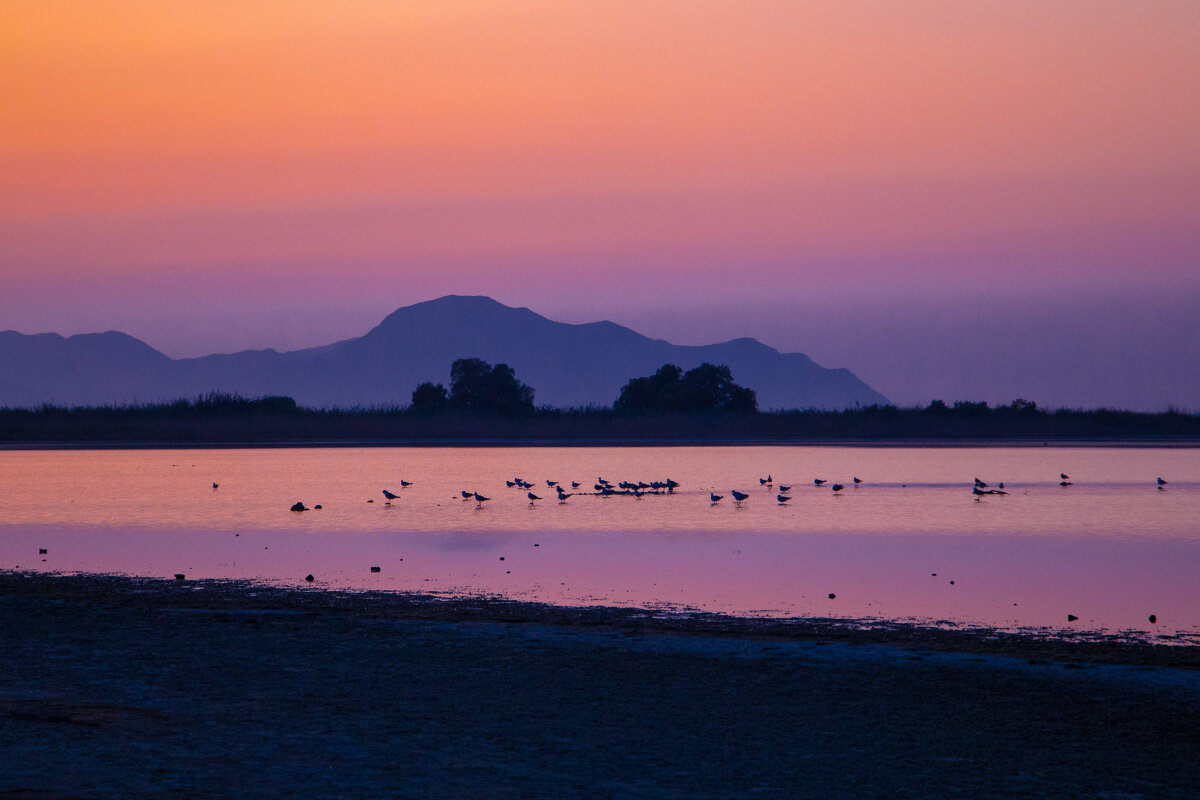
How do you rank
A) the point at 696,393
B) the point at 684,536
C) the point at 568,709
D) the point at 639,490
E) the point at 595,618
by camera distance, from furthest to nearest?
the point at 696,393 < the point at 639,490 < the point at 684,536 < the point at 595,618 < the point at 568,709

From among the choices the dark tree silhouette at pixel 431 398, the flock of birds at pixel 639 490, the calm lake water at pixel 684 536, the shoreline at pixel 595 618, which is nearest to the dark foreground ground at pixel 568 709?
the shoreline at pixel 595 618

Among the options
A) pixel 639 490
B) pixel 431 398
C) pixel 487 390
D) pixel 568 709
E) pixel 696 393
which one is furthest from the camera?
A: pixel 431 398

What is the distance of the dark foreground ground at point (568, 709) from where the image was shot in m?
6.72

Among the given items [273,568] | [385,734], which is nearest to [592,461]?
[273,568]

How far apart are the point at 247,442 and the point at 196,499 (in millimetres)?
29557

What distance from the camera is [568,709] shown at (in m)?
8.46

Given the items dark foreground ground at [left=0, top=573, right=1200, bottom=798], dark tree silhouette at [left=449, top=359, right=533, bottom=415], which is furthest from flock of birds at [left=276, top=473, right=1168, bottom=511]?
dark tree silhouette at [left=449, top=359, right=533, bottom=415]

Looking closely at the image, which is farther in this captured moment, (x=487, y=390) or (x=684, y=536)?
(x=487, y=390)

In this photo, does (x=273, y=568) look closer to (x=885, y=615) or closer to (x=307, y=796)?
(x=885, y=615)

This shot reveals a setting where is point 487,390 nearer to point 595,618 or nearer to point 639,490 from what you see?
point 639,490

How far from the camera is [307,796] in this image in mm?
6344

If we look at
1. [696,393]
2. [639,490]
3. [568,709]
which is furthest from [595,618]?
[696,393]

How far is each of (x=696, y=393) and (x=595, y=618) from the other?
213 ft

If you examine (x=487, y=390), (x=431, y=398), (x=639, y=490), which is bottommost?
(x=639, y=490)
